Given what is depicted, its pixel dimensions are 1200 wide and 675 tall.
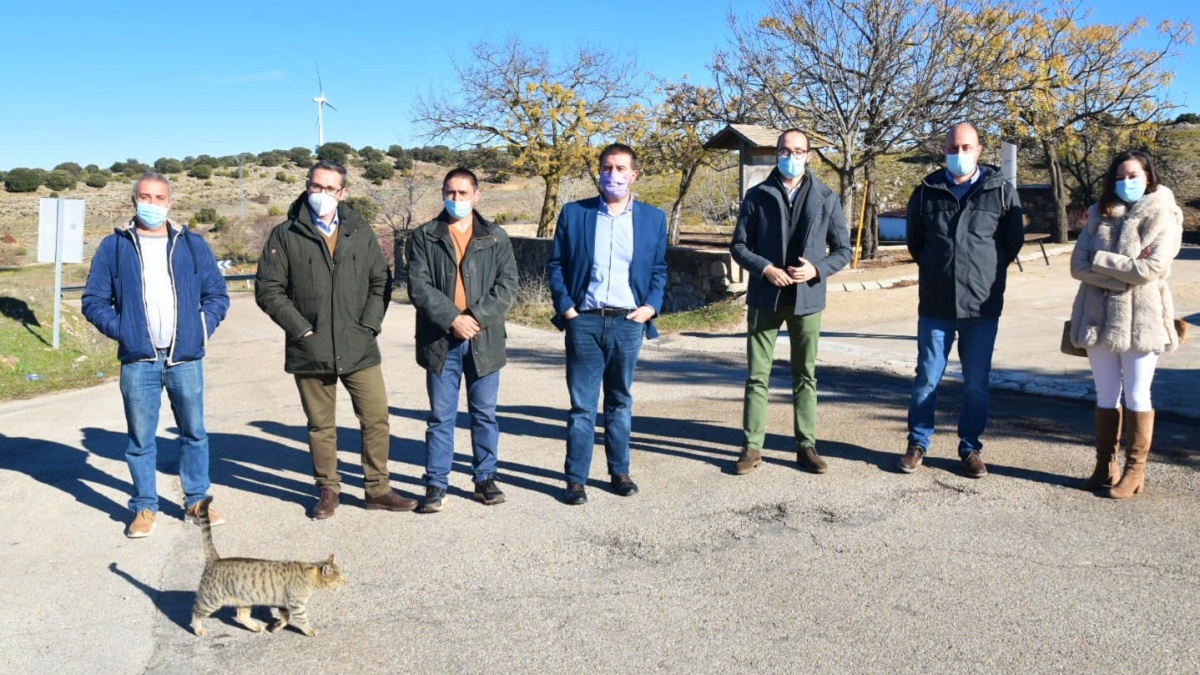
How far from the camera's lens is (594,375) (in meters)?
5.47

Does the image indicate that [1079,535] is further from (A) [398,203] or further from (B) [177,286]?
(A) [398,203]

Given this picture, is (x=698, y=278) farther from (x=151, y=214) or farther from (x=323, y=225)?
(x=151, y=214)

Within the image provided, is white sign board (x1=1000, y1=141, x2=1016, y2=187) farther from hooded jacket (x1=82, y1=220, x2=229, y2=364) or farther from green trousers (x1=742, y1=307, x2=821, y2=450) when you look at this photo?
hooded jacket (x1=82, y1=220, x2=229, y2=364)


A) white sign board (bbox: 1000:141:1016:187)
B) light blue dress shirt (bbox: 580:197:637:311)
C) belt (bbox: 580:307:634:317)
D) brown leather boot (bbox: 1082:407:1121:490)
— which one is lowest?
brown leather boot (bbox: 1082:407:1121:490)

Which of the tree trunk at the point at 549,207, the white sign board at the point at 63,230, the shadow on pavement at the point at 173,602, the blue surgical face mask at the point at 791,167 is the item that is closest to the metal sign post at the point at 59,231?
the white sign board at the point at 63,230

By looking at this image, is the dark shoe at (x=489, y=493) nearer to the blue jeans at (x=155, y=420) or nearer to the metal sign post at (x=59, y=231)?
the blue jeans at (x=155, y=420)

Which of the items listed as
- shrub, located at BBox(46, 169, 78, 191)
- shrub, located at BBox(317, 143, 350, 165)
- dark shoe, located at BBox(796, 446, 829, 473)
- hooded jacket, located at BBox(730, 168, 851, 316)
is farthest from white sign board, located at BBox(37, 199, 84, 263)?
shrub, located at BBox(317, 143, 350, 165)

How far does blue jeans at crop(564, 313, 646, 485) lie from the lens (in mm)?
5395

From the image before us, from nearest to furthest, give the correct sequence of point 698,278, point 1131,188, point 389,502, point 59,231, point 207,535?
point 207,535
point 1131,188
point 389,502
point 59,231
point 698,278

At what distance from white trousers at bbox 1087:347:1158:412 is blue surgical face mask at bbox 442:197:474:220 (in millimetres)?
3481

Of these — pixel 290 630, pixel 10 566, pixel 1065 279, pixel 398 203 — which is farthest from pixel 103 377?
pixel 398 203

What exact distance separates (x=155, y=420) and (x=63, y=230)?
10469 mm

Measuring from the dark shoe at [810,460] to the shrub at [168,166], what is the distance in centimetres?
7072

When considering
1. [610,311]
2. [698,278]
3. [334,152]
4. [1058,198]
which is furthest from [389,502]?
[334,152]
